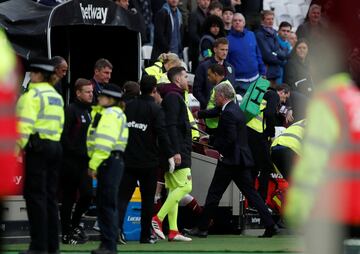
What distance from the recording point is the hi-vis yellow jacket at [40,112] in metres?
14.5

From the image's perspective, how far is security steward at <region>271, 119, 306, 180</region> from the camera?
18750 millimetres

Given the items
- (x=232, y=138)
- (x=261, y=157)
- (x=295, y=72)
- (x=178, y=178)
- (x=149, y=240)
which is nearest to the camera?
(x=149, y=240)

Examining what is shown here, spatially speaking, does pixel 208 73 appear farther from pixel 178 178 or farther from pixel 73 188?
pixel 73 188

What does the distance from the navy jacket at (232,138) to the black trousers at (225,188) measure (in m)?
0.14

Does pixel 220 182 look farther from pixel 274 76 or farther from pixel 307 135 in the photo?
pixel 307 135

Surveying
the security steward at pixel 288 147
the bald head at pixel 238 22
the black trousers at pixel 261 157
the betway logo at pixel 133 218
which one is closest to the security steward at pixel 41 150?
the betway logo at pixel 133 218

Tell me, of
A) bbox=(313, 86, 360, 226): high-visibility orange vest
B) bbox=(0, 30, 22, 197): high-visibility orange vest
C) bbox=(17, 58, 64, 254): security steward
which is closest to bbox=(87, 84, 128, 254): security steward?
bbox=(17, 58, 64, 254): security steward

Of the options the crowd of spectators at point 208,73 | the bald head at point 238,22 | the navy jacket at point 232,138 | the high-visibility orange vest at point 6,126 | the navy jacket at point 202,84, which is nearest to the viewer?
the high-visibility orange vest at point 6,126

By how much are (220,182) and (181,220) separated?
4.32 ft

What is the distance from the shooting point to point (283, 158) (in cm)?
1897

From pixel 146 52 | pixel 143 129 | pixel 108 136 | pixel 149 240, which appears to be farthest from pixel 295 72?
pixel 108 136

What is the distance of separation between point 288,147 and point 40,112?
5.27 meters

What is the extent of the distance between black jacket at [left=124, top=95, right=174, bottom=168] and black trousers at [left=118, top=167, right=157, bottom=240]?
4.1 inches

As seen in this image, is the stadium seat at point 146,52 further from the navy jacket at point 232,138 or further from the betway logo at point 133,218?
the betway logo at point 133,218
